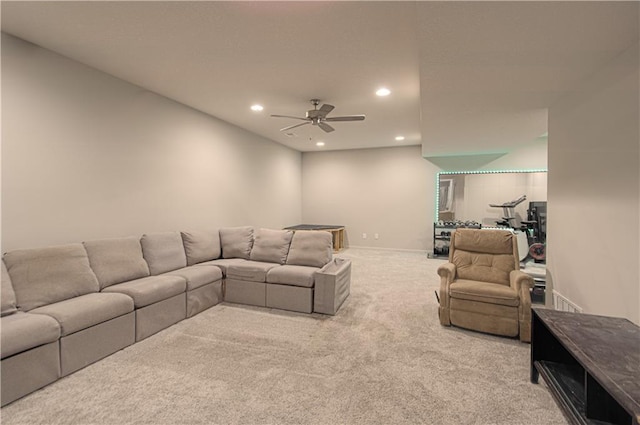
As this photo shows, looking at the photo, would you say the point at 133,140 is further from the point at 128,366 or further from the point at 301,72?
the point at 128,366

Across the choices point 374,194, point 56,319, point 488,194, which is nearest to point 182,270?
point 56,319

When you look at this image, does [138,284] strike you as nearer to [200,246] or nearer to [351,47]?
[200,246]

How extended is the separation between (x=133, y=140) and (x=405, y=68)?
10.8 feet

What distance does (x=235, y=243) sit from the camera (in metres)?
4.31

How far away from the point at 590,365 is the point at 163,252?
382 cm

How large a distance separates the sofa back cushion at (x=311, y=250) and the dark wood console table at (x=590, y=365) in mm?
2216

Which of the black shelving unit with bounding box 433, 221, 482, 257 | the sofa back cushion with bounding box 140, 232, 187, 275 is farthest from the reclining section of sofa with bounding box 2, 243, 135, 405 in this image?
the black shelving unit with bounding box 433, 221, 482, 257

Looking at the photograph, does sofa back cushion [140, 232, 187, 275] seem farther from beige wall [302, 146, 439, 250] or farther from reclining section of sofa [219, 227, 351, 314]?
beige wall [302, 146, 439, 250]

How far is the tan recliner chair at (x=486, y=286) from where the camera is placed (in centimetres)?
275

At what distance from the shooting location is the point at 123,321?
8.34ft

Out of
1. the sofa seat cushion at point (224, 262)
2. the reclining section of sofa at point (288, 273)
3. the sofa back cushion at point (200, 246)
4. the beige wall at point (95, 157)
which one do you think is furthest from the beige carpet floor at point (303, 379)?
the beige wall at point (95, 157)

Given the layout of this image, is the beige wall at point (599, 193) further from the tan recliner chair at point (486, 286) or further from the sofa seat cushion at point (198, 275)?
the sofa seat cushion at point (198, 275)

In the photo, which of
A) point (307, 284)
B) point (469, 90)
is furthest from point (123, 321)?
point (469, 90)

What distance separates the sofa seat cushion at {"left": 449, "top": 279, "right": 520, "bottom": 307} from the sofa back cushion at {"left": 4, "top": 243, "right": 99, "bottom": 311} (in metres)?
3.48
